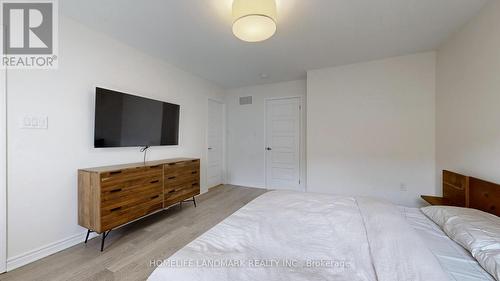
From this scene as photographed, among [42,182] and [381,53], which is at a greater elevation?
[381,53]

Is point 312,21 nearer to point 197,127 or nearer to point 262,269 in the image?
point 262,269

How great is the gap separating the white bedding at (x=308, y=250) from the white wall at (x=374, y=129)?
180cm

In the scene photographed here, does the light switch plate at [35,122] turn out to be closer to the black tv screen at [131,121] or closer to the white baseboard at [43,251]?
the black tv screen at [131,121]

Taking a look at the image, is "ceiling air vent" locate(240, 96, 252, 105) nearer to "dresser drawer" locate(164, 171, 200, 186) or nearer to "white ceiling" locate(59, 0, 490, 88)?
"white ceiling" locate(59, 0, 490, 88)

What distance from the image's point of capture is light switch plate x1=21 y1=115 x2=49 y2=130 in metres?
1.77

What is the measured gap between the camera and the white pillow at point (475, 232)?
936 millimetres

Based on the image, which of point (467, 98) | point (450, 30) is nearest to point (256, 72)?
point (450, 30)

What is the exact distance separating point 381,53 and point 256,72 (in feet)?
6.41

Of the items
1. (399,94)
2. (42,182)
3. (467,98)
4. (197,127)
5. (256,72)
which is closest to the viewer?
(42,182)

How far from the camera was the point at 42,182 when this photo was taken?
188 centimetres

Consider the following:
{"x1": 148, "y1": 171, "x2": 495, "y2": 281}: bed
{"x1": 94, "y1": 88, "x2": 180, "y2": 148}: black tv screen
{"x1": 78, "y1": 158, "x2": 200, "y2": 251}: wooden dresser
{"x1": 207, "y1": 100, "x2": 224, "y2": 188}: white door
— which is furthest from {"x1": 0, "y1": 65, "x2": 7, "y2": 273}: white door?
{"x1": 207, "y1": 100, "x2": 224, "y2": 188}: white door

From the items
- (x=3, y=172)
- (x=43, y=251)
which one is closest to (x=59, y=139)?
(x=3, y=172)

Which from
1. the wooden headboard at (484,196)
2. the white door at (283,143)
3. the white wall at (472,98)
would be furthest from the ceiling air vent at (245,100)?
the wooden headboard at (484,196)

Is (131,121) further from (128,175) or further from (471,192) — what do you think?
(471,192)
